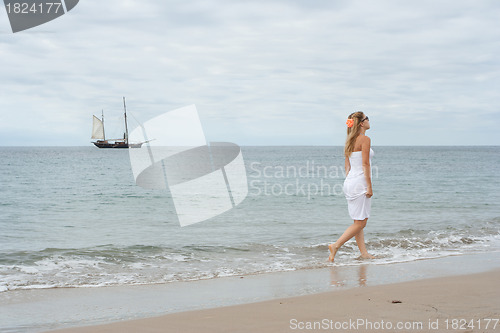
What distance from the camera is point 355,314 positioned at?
3.78 m

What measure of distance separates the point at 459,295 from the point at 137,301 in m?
3.00

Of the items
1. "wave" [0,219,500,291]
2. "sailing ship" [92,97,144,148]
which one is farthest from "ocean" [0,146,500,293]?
"sailing ship" [92,97,144,148]

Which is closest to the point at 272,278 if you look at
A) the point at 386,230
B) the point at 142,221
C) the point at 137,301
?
the point at 137,301

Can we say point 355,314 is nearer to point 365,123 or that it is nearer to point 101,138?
point 365,123

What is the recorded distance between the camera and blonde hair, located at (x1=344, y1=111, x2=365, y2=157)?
257 inches

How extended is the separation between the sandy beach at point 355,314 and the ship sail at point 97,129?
91.3 m

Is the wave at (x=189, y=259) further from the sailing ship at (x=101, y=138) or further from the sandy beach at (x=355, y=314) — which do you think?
the sailing ship at (x=101, y=138)

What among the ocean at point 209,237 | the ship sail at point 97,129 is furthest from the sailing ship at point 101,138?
the ocean at point 209,237

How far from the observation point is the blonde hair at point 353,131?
257 inches

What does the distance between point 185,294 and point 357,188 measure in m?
2.88

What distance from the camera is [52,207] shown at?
15055mm

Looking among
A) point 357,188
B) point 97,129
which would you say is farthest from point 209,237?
point 97,129

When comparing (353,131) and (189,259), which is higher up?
(353,131)

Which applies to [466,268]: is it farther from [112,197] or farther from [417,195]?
[112,197]
